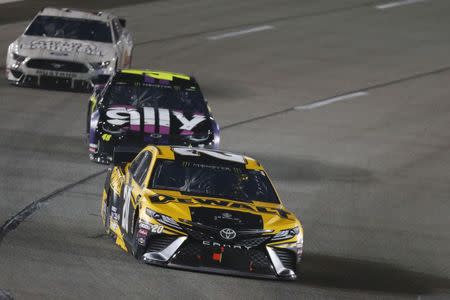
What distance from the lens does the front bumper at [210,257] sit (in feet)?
41.3

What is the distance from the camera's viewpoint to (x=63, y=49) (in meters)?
25.6

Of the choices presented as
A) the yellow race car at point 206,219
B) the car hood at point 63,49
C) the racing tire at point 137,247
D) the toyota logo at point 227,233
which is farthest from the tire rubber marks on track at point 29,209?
the car hood at point 63,49

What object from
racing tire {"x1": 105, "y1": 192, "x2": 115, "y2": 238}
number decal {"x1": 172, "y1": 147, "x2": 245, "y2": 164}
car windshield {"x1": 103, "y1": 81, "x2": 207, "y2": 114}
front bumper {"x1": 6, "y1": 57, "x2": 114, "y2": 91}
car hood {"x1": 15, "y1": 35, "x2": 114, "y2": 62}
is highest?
number decal {"x1": 172, "y1": 147, "x2": 245, "y2": 164}

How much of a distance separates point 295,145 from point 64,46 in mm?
5349

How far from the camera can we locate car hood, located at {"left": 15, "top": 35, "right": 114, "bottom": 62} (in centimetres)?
2544

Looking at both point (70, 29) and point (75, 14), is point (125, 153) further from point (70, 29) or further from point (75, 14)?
point (75, 14)

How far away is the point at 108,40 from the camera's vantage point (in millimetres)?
26672

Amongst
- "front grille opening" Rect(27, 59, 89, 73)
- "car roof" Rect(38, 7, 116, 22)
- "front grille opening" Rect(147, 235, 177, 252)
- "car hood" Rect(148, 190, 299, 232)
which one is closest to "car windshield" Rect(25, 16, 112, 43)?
"car roof" Rect(38, 7, 116, 22)

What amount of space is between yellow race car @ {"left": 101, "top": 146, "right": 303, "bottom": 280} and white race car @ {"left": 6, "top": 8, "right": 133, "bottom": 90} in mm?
11569

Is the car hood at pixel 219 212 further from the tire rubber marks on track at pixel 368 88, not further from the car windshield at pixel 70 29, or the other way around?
the car windshield at pixel 70 29

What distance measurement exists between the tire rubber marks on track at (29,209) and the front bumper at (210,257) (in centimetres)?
185

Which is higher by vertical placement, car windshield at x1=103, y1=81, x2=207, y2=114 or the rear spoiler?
car windshield at x1=103, y1=81, x2=207, y2=114

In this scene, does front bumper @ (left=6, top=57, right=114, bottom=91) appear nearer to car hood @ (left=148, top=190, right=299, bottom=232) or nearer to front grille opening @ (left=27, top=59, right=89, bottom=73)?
front grille opening @ (left=27, top=59, right=89, bottom=73)

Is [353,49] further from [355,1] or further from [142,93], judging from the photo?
[142,93]
